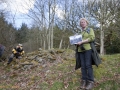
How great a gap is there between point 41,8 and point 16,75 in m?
11.1

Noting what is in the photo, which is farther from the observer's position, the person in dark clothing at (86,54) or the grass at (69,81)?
the grass at (69,81)

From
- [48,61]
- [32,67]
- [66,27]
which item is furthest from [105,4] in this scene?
[32,67]

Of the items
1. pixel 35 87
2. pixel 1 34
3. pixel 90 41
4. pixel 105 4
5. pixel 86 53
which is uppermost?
pixel 105 4

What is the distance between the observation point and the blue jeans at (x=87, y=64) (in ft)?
14.8

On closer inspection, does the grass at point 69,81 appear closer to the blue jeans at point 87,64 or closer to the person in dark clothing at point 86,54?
the person in dark clothing at point 86,54

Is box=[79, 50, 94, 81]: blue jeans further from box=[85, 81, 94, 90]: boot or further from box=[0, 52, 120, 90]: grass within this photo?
box=[0, 52, 120, 90]: grass

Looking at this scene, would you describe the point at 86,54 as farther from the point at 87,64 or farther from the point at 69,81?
the point at 69,81

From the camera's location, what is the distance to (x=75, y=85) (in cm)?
518

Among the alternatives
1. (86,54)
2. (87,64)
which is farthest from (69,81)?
(86,54)

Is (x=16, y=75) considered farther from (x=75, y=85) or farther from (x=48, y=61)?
(x=75, y=85)

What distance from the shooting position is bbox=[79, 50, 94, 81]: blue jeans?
4.52 meters

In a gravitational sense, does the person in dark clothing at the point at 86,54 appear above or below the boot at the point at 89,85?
above

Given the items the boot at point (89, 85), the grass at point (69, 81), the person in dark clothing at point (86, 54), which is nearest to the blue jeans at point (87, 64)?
the person in dark clothing at point (86, 54)

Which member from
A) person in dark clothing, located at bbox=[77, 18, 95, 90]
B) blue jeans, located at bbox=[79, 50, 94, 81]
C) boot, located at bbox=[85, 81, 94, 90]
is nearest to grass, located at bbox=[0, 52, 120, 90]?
boot, located at bbox=[85, 81, 94, 90]
